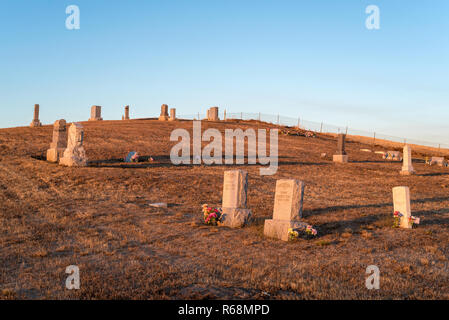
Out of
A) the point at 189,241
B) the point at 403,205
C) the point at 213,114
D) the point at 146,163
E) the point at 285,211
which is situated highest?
the point at 213,114

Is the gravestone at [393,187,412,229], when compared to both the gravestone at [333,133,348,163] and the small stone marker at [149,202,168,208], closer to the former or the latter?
the small stone marker at [149,202,168,208]

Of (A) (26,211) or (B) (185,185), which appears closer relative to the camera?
(A) (26,211)

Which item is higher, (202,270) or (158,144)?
(158,144)

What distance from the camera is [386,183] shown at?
73.1ft

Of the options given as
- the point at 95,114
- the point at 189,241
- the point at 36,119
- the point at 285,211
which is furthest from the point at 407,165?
the point at 95,114

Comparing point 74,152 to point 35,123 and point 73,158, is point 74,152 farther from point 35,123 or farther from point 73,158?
point 35,123

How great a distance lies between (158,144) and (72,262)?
25349mm

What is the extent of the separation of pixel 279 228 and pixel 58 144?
18052 millimetres

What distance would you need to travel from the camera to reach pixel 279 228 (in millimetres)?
Answer: 9945

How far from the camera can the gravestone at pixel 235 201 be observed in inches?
447

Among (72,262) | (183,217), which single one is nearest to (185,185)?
(183,217)

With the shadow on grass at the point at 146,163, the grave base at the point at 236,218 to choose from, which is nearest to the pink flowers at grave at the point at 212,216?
the grave base at the point at 236,218

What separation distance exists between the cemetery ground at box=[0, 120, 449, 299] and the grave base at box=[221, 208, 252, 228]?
406mm
